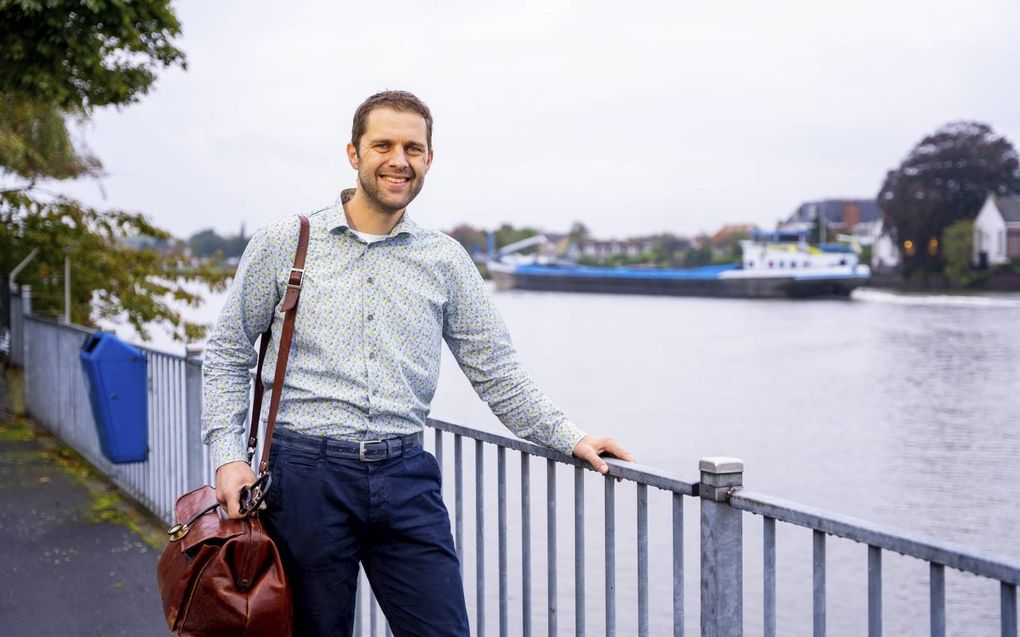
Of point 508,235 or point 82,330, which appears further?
point 508,235

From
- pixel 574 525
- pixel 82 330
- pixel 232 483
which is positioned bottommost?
pixel 574 525

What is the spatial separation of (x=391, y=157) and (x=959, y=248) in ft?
263

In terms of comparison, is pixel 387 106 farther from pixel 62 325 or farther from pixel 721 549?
pixel 62 325

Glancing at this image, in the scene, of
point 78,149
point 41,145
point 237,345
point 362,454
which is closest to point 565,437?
point 362,454

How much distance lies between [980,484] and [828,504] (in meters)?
3.37

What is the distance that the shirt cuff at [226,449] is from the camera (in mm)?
2746

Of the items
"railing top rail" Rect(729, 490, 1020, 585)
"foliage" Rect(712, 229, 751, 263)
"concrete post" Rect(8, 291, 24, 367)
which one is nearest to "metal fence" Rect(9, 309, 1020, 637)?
"railing top rail" Rect(729, 490, 1020, 585)

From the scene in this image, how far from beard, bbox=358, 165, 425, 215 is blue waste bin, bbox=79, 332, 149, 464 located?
4.33 meters

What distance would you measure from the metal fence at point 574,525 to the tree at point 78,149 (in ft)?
5.76

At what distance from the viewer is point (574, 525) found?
13.8ft

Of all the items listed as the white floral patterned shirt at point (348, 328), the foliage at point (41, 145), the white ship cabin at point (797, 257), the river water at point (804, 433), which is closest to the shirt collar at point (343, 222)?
the white floral patterned shirt at point (348, 328)

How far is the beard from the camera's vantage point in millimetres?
2670

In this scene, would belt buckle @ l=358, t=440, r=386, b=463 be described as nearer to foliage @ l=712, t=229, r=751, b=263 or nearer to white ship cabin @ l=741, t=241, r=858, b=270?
white ship cabin @ l=741, t=241, r=858, b=270

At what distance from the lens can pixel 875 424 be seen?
22.8 m
